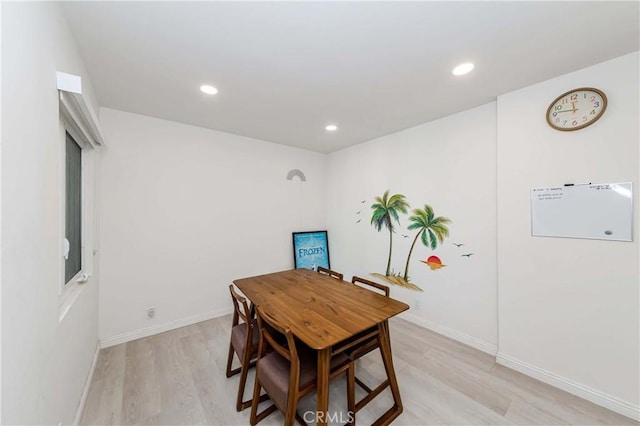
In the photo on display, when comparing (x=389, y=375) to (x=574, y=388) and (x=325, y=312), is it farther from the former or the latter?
(x=574, y=388)

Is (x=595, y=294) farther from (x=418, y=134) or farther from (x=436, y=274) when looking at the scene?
(x=418, y=134)

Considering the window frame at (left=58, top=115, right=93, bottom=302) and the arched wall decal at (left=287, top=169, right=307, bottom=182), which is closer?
the window frame at (left=58, top=115, right=93, bottom=302)

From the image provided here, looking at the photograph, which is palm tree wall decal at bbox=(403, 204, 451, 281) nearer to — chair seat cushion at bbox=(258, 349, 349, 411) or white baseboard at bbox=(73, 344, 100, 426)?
chair seat cushion at bbox=(258, 349, 349, 411)

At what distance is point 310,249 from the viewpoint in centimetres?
419

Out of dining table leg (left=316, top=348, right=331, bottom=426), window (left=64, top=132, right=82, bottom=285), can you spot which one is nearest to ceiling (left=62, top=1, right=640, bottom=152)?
window (left=64, top=132, right=82, bottom=285)

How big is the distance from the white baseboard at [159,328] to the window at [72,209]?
1.08 meters

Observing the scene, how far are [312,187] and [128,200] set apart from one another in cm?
268

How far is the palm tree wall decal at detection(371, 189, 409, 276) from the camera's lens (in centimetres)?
330

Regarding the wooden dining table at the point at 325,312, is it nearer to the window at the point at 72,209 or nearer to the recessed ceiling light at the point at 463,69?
the window at the point at 72,209

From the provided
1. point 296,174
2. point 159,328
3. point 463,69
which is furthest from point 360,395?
point 296,174

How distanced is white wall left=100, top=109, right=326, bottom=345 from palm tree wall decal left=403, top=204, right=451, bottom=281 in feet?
6.62

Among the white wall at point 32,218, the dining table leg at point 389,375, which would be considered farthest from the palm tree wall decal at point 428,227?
the white wall at point 32,218

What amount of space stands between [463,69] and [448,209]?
4.89 ft

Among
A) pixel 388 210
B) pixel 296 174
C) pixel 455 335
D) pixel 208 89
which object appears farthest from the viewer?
pixel 296 174
